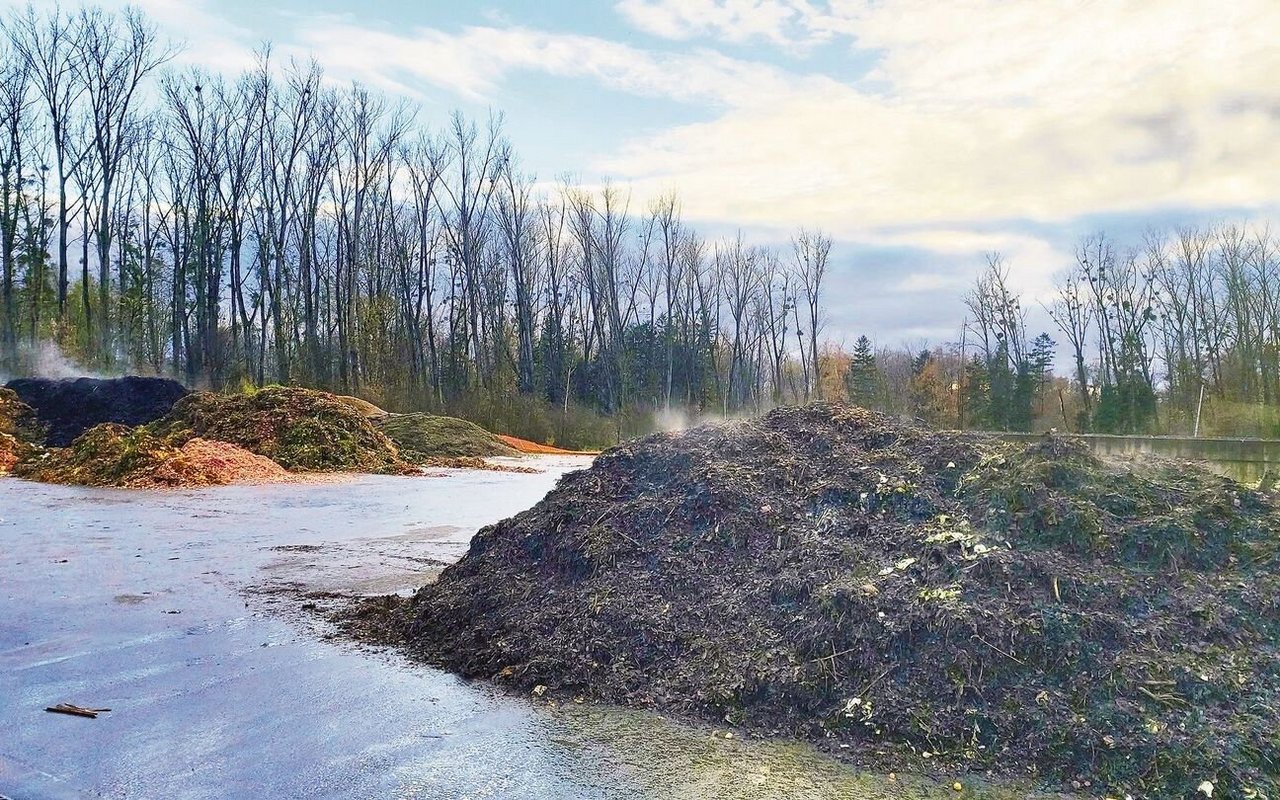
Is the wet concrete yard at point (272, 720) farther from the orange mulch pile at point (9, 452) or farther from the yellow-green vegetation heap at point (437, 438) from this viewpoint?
the yellow-green vegetation heap at point (437, 438)

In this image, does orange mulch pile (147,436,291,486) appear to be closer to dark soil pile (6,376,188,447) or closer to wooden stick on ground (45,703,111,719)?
dark soil pile (6,376,188,447)

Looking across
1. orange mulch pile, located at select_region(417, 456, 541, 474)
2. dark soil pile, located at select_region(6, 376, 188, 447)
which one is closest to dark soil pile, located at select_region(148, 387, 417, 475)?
orange mulch pile, located at select_region(417, 456, 541, 474)

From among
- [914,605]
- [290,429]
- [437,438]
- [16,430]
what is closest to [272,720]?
[914,605]

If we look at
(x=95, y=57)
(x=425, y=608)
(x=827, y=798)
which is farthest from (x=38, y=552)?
(x=95, y=57)

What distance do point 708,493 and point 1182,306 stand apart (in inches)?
1710

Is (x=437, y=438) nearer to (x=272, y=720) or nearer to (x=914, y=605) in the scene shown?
(x=272, y=720)

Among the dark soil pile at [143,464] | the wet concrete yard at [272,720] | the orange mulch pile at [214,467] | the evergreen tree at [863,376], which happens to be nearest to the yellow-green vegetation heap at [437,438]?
the orange mulch pile at [214,467]

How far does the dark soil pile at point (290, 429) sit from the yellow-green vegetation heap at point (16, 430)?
7.47 feet

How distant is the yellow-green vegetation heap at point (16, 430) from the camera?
1580 centimetres

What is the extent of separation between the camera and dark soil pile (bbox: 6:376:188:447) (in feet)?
62.3

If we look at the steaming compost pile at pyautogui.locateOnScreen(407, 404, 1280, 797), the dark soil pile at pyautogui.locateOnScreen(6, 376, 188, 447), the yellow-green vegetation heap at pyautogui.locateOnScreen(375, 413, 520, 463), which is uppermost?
the dark soil pile at pyautogui.locateOnScreen(6, 376, 188, 447)

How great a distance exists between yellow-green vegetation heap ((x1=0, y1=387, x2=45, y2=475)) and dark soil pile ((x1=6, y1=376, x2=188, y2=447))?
0.23 meters

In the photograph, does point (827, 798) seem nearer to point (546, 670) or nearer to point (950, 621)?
point (950, 621)

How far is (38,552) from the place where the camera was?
6.91 m
